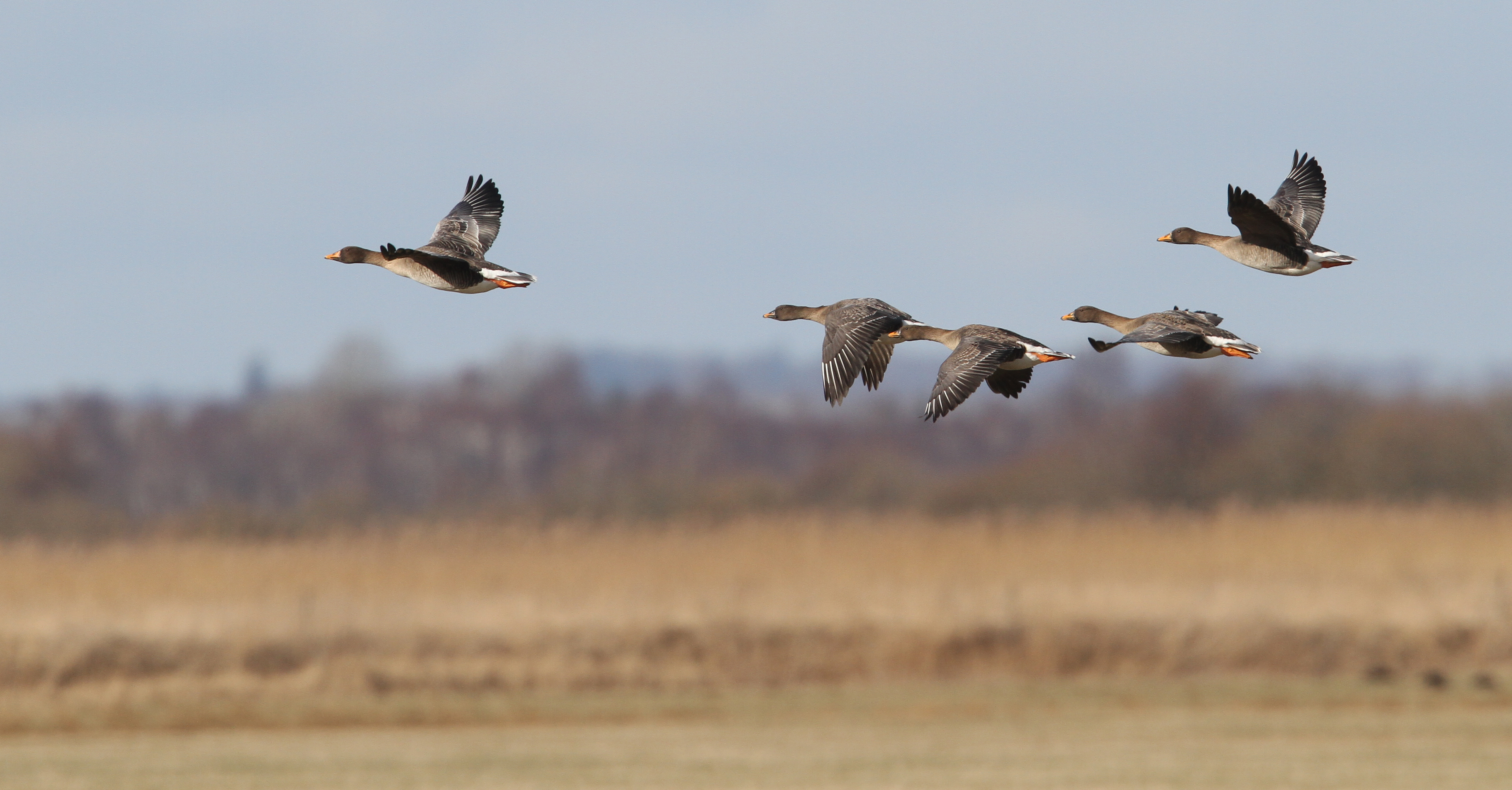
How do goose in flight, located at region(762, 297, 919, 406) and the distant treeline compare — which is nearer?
goose in flight, located at region(762, 297, 919, 406)

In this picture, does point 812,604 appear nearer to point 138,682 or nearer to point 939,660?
point 939,660

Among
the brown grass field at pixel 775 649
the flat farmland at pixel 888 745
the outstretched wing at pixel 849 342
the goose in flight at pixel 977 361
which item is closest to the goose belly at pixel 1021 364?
the goose in flight at pixel 977 361

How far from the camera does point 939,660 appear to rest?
2627 cm

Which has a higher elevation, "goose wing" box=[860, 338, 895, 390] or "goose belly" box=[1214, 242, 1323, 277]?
"goose belly" box=[1214, 242, 1323, 277]

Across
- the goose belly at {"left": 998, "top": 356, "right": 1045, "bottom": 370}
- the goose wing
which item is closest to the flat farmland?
the goose wing

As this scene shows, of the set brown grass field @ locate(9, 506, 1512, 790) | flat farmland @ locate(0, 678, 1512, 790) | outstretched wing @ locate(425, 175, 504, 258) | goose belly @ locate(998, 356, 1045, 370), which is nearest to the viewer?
goose belly @ locate(998, 356, 1045, 370)

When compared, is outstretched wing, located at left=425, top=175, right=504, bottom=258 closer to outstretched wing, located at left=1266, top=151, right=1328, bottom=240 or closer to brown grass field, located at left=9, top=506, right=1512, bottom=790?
outstretched wing, located at left=1266, top=151, right=1328, bottom=240

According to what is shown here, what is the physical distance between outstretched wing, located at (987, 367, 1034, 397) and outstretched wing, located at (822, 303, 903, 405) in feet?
0.77

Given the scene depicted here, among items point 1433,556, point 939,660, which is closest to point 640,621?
point 939,660

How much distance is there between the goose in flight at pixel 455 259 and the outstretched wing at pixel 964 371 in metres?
0.85

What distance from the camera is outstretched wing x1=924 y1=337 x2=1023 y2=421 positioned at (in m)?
3.16

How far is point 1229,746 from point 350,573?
1454 centimetres

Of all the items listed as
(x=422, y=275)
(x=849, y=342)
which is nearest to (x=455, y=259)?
(x=422, y=275)

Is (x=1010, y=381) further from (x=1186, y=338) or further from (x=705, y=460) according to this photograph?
(x=705, y=460)
